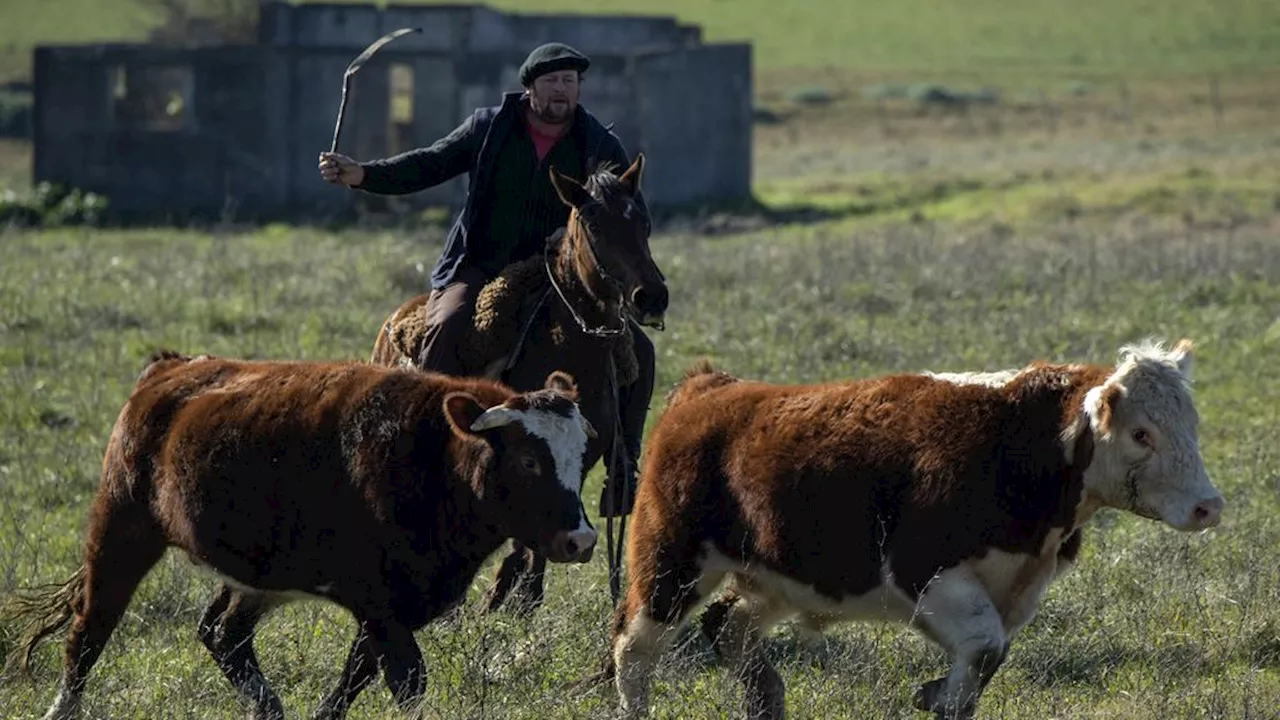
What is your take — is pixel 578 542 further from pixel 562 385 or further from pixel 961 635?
pixel 961 635

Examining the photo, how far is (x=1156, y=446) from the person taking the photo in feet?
23.9

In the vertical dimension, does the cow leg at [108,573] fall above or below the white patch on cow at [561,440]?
below

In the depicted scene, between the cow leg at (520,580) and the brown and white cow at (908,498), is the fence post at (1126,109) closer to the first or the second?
the cow leg at (520,580)

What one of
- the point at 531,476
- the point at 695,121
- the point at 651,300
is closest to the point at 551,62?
the point at 651,300

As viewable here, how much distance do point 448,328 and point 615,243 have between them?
110 cm

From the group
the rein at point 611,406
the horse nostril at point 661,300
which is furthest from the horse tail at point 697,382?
the rein at point 611,406

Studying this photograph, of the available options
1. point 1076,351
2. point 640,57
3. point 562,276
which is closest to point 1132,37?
point 640,57

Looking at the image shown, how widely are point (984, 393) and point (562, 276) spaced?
97.4 inches

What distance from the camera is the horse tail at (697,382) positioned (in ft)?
27.6

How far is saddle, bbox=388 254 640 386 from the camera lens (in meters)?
9.55

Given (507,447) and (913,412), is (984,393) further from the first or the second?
(507,447)

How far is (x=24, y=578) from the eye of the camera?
10.0 m

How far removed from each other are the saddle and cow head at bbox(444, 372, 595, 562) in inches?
78.4

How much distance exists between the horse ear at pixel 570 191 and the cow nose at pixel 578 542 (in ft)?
6.95
